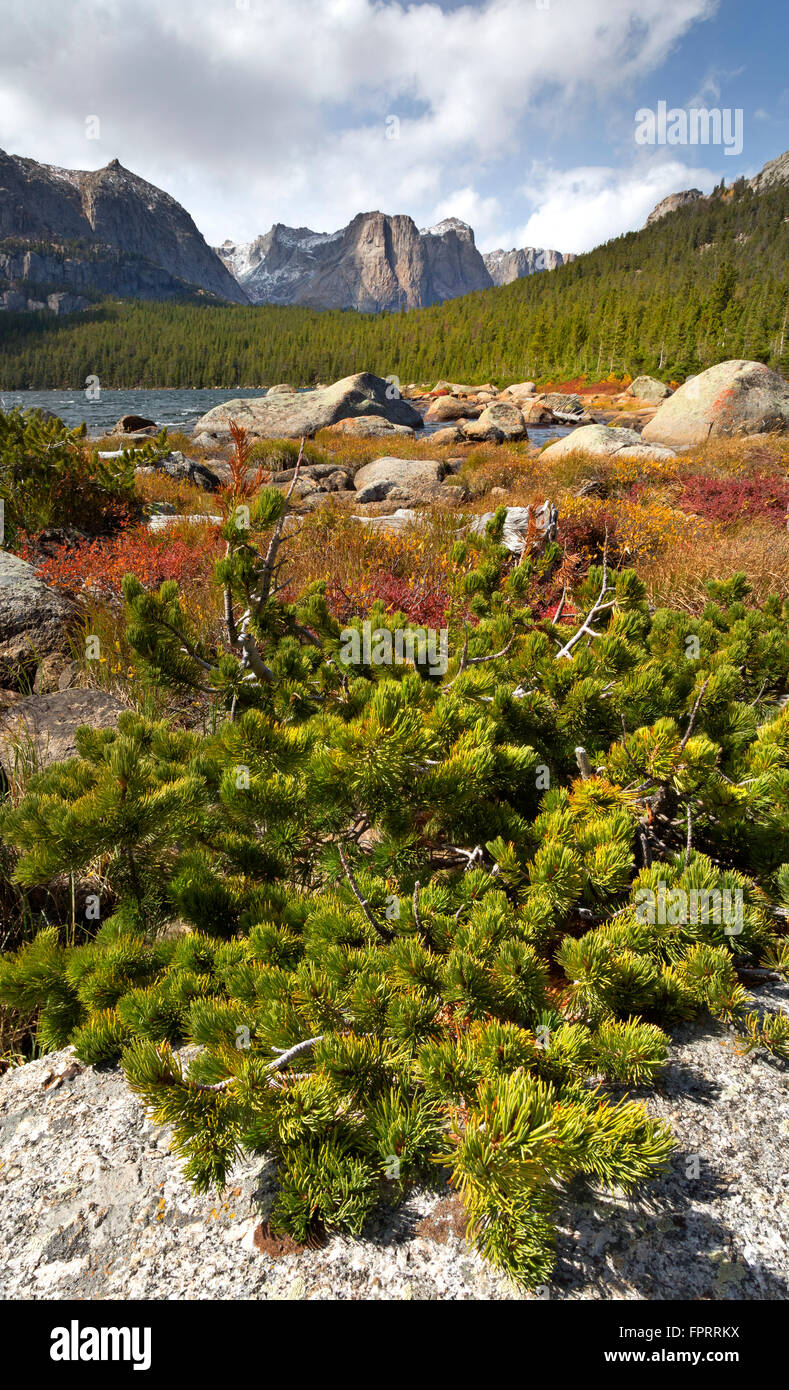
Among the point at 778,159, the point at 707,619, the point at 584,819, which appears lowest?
the point at 584,819

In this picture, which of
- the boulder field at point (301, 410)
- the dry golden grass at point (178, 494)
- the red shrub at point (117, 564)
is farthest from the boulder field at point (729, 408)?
the red shrub at point (117, 564)

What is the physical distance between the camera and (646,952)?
4.98 ft

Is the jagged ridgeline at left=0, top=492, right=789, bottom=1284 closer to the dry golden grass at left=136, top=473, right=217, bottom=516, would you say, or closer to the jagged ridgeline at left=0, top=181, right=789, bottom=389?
the dry golden grass at left=136, top=473, right=217, bottom=516

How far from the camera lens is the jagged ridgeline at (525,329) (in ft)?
180

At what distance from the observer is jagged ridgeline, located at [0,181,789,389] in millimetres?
55000

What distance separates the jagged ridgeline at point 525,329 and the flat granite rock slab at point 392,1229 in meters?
59.8

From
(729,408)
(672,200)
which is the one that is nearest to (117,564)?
(729,408)

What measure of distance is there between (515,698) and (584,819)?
530mm

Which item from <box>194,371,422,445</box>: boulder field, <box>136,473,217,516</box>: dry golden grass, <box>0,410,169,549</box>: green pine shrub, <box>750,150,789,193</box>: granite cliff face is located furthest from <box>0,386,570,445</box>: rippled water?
<box>750,150,789,193</box>: granite cliff face

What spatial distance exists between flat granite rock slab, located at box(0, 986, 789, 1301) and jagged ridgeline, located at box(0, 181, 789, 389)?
196 feet

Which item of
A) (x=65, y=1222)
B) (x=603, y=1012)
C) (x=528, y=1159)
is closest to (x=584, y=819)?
(x=603, y=1012)

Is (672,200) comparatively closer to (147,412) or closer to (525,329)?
(525,329)

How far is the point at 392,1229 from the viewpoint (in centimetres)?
119
